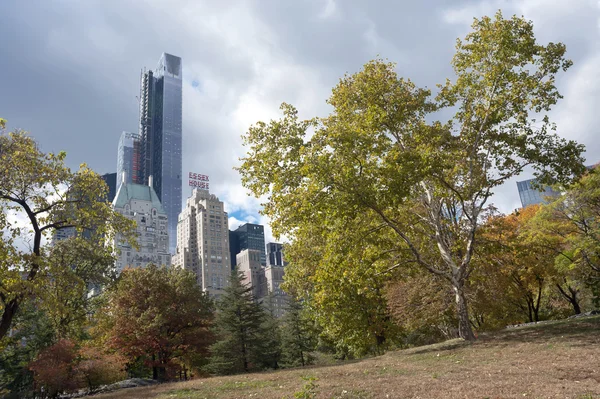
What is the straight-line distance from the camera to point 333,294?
20969 mm

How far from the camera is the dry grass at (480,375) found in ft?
33.1

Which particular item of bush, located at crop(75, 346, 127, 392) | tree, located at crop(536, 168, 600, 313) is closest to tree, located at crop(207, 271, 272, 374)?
bush, located at crop(75, 346, 127, 392)

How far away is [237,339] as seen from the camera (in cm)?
3956

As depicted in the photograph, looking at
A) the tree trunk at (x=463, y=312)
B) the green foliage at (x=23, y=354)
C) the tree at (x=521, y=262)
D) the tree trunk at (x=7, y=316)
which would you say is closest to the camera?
the tree trunk at (x=7, y=316)

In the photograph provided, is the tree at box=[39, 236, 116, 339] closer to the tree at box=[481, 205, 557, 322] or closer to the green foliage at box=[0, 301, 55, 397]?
the green foliage at box=[0, 301, 55, 397]

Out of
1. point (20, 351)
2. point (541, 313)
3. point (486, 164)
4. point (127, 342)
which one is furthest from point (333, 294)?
point (541, 313)

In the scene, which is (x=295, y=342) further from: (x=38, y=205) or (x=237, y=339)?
(x=38, y=205)

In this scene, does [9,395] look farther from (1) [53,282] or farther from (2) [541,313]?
(2) [541,313]

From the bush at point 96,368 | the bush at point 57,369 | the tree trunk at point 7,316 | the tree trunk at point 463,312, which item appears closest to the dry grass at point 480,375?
the tree trunk at point 463,312

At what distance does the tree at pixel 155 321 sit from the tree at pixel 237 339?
3731 millimetres

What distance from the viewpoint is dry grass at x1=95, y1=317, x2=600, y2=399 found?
1009cm

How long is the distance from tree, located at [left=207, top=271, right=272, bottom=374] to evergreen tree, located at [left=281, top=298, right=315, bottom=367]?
10.8m

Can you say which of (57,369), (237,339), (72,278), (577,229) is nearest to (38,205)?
(72,278)

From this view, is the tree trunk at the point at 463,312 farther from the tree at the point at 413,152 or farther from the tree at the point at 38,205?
the tree at the point at 38,205
